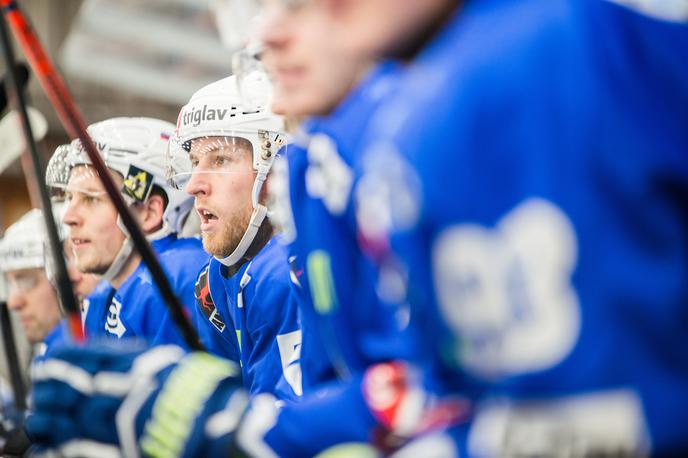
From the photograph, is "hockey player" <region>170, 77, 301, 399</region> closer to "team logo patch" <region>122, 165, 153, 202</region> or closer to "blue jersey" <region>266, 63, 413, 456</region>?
"team logo patch" <region>122, 165, 153, 202</region>

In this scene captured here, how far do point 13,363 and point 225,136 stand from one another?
794 millimetres

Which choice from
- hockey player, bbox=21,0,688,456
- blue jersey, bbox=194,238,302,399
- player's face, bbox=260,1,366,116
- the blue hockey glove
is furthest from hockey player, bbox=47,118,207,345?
hockey player, bbox=21,0,688,456

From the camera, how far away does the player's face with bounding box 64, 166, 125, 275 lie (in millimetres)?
3502

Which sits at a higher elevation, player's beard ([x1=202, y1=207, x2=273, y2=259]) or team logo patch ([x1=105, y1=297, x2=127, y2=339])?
player's beard ([x1=202, y1=207, x2=273, y2=259])

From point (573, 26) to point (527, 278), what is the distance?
19cm

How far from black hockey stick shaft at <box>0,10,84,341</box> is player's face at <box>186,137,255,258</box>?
1.54 meters

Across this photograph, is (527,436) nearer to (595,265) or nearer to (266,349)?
(595,265)

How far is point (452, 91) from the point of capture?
0.88m

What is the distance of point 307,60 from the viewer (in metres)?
1.15

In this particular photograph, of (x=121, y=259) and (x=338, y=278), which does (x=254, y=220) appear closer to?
(x=121, y=259)

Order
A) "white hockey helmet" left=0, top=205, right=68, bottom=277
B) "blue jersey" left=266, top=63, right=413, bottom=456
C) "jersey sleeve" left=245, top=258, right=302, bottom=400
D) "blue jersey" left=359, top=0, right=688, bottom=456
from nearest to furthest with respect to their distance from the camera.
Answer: "blue jersey" left=359, top=0, right=688, bottom=456, "blue jersey" left=266, top=63, right=413, bottom=456, "jersey sleeve" left=245, top=258, right=302, bottom=400, "white hockey helmet" left=0, top=205, right=68, bottom=277

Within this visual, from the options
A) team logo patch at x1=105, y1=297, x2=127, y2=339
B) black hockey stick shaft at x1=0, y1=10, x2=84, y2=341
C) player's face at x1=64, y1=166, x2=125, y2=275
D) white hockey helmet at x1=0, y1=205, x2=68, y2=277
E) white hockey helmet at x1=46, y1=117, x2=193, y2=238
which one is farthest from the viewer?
white hockey helmet at x1=0, y1=205, x2=68, y2=277

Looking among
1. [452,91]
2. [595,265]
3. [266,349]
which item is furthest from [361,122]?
[266,349]

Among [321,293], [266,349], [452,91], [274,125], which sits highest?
[274,125]
